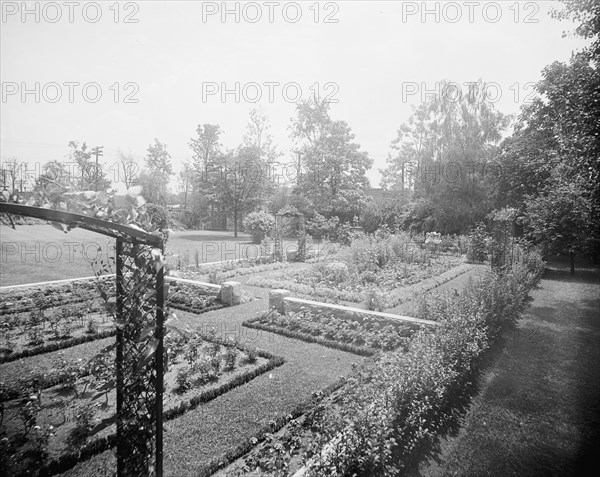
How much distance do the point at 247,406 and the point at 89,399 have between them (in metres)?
1.99

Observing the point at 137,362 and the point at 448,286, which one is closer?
the point at 137,362

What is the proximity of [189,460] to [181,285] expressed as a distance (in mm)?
6947

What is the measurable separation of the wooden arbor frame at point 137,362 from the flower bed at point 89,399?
0.70 ft

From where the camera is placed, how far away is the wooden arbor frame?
286 cm

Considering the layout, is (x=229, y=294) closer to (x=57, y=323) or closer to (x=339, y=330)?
(x=339, y=330)

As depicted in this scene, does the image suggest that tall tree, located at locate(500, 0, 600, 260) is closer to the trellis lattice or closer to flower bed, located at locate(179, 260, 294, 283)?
the trellis lattice

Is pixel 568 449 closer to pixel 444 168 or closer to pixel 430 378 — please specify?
pixel 430 378

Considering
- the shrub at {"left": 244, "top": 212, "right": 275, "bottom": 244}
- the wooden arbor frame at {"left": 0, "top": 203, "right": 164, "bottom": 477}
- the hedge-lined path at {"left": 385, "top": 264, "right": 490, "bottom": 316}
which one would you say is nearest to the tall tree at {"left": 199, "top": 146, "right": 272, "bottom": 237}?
the shrub at {"left": 244, "top": 212, "right": 275, "bottom": 244}

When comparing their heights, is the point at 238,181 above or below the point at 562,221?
above

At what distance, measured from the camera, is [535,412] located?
4445 mm

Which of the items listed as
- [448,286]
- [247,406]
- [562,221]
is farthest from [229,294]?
[562,221]

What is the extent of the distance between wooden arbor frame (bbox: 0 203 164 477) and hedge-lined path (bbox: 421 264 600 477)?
2.52m

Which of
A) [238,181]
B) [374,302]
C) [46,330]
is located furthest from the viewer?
[238,181]

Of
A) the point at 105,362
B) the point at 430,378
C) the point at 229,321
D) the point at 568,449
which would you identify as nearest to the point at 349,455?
the point at 430,378
